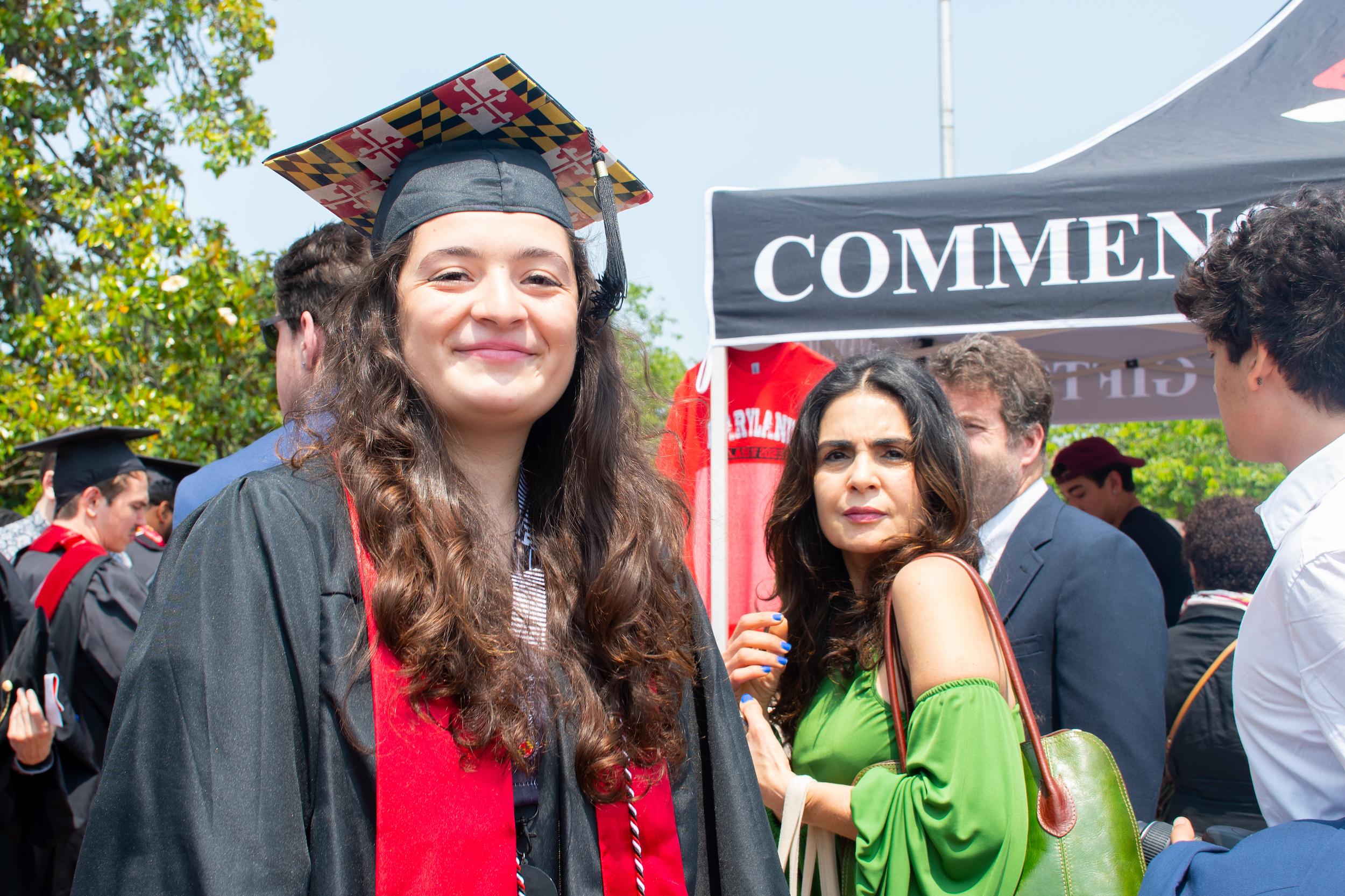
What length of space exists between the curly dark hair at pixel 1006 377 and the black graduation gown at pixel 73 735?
2.94 m

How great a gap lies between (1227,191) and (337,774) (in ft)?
9.78

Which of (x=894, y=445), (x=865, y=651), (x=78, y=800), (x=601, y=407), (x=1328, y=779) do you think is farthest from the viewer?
(x=78, y=800)

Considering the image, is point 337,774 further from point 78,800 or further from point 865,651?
point 78,800

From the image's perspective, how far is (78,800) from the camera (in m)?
3.58

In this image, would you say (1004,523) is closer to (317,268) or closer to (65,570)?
(317,268)

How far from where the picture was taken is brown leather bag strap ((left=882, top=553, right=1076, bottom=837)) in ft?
5.56

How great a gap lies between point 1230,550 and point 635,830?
2695mm

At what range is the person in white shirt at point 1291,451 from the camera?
1.38 m

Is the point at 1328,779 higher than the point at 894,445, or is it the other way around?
the point at 894,445

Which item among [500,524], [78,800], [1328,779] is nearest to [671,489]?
[500,524]

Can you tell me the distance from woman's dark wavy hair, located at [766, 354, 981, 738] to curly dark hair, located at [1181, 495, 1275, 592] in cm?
159

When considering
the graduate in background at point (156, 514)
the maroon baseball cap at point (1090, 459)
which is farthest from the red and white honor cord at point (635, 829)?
the maroon baseball cap at point (1090, 459)

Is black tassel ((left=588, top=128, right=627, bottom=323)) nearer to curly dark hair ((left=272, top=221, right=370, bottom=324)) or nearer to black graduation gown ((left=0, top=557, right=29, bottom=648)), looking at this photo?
curly dark hair ((left=272, top=221, right=370, bottom=324))

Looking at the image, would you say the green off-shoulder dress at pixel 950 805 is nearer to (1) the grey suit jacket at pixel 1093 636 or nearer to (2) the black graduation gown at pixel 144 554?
(1) the grey suit jacket at pixel 1093 636
